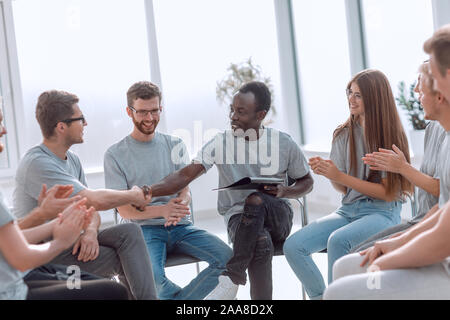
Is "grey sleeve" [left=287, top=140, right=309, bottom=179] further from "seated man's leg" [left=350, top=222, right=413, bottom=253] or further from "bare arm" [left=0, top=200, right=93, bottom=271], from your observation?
"bare arm" [left=0, top=200, right=93, bottom=271]

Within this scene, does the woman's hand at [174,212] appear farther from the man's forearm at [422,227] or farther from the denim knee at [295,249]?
the man's forearm at [422,227]

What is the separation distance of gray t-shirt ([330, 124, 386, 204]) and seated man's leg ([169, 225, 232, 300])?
0.68 meters

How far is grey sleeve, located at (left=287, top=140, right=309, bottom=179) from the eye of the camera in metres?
3.09

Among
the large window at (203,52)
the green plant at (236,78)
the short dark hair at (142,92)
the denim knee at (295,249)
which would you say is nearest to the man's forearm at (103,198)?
the short dark hair at (142,92)

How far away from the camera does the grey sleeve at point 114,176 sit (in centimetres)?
300

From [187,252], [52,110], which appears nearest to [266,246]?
[187,252]

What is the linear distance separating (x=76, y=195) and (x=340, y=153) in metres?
1.33

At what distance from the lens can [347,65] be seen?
592cm

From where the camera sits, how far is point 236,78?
6.68m

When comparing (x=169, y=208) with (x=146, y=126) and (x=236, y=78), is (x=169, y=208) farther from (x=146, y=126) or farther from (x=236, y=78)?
(x=236, y=78)

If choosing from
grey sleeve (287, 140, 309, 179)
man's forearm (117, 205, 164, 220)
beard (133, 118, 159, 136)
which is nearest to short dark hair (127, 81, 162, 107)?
beard (133, 118, 159, 136)

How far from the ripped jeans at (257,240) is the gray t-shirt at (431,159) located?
2.15ft

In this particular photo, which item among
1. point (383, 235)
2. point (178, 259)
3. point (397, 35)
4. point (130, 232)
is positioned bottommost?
point (178, 259)

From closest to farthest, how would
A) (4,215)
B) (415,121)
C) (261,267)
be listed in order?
(4,215) < (261,267) < (415,121)
